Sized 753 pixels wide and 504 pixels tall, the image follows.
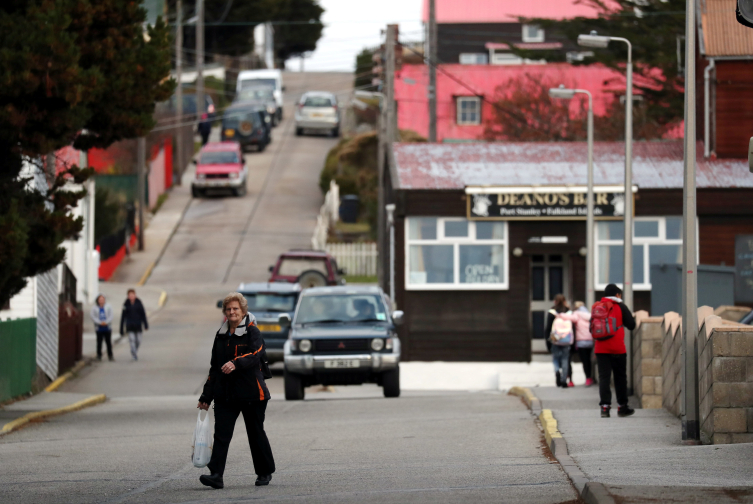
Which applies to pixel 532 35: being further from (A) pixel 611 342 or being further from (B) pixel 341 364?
(A) pixel 611 342

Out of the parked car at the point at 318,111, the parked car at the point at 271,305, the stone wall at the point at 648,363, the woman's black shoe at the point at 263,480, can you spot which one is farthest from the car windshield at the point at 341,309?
the parked car at the point at 318,111

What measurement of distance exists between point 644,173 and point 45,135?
58.1ft

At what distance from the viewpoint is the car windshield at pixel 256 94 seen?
226 ft

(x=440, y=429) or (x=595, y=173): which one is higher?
(x=595, y=173)

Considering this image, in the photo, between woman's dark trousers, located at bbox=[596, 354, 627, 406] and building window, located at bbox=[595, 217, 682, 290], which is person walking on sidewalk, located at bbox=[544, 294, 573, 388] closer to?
woman's dark trousers, located at bbox=[596, 354, 627, 406]

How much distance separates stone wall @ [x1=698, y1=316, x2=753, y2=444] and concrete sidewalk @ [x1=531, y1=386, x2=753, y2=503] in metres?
0.50

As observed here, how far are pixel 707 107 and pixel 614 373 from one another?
53.5 feet

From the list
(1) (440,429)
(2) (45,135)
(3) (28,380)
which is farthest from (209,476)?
(3) (28,380)

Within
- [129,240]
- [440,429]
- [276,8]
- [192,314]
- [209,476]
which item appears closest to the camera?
[209,476]

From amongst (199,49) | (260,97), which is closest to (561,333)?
(199,49)

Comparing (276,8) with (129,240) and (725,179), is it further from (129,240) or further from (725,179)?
(725,179)

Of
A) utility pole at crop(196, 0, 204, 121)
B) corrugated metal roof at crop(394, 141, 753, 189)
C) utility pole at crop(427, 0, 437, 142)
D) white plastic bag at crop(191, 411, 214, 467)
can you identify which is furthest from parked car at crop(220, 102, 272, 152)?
white plastic bag at crop(191, 411, 214, 467)

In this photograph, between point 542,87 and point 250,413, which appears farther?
point 542,87

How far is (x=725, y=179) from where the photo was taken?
92.1 ft
